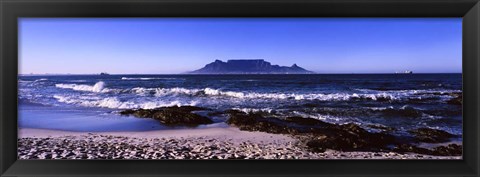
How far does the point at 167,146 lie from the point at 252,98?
140 centimetres

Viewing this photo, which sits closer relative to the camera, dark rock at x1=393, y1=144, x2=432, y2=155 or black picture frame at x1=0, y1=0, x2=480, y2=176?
black picture frame at x1=0, y1=0, x2=480, y2=176

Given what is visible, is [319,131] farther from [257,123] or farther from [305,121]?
[257,123]

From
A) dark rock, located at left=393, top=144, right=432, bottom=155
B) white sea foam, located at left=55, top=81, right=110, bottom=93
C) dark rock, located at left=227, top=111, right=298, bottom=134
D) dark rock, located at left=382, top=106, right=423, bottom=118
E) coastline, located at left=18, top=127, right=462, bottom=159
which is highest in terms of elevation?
white sea foam, located at left=55, top=81, right=110, bottom=93

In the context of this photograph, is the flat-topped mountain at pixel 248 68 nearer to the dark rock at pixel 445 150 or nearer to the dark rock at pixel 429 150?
the dark rock at pixel 429 150

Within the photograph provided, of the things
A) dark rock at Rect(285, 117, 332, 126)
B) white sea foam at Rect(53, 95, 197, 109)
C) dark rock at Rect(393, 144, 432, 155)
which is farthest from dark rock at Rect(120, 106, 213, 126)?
dark rock at Rect(393, 144, 432, 155)

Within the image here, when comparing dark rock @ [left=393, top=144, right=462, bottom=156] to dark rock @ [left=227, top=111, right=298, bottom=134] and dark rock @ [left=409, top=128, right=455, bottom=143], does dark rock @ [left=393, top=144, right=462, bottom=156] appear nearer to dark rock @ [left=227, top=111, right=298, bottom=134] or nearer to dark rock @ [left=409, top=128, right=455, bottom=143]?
dark rock @ [left=409, top=128, right=455, bottom=143]

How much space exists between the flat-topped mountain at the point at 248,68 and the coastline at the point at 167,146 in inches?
27.0

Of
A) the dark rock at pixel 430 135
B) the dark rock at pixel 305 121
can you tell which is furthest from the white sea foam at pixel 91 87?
the dark rock at pixel 430 135

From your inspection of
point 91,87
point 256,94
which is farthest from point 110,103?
point 256,94

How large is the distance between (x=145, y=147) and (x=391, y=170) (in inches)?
58.7

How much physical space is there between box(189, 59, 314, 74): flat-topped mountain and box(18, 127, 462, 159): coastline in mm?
687

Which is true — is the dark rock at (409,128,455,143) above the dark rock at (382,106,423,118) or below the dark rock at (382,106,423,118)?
below

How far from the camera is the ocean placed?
221 cm

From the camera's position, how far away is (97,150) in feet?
5.53
